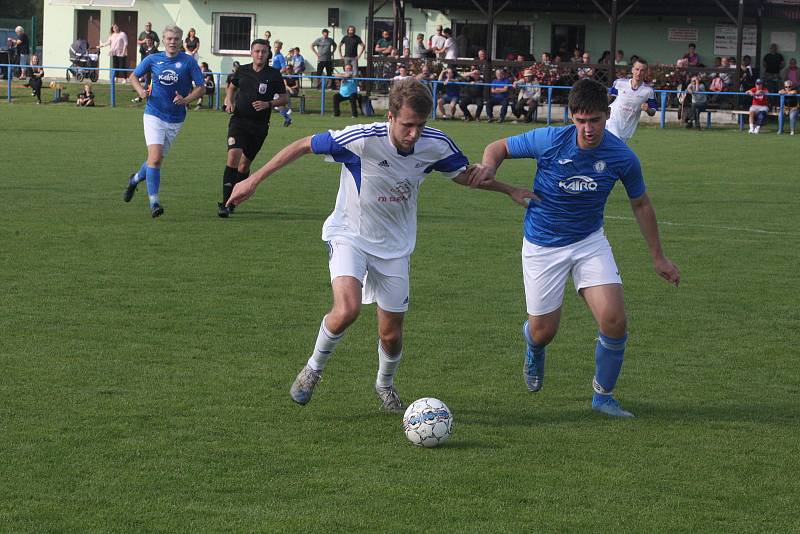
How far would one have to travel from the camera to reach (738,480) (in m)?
5.46

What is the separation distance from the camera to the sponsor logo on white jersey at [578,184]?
6500 mm

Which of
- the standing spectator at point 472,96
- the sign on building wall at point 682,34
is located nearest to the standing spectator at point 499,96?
the standing spectator at point 472,96

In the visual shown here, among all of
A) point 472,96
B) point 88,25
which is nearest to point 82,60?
point 88,25

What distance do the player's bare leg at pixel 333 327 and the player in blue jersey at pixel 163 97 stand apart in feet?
24.4

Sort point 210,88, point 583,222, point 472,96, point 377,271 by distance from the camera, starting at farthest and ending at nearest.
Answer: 1. point 210,88
2. point 472,96
3. point 583,222
4. point 377,271

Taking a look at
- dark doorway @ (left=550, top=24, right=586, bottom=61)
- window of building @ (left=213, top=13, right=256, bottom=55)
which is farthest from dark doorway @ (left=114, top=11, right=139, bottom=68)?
dark doorway @ (left=550, top=24, right=586, bottom=61)

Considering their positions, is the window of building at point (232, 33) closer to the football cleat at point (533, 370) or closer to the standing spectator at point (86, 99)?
the standing spectator at point (86, 99)

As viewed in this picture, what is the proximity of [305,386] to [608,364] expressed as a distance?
1604 millimetres

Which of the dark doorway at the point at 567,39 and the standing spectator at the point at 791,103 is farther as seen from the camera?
the dark doorway at the point at 567,39

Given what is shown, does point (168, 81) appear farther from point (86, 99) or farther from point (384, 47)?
point (384, 47)

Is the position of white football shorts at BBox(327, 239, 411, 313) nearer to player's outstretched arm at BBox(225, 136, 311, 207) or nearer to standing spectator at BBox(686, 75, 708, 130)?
player's outstretched arm at BBox(225, 136, 311, 207)

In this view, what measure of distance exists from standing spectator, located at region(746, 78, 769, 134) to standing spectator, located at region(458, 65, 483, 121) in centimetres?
684

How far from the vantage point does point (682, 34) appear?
38.6 m

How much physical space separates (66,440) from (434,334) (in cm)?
319
